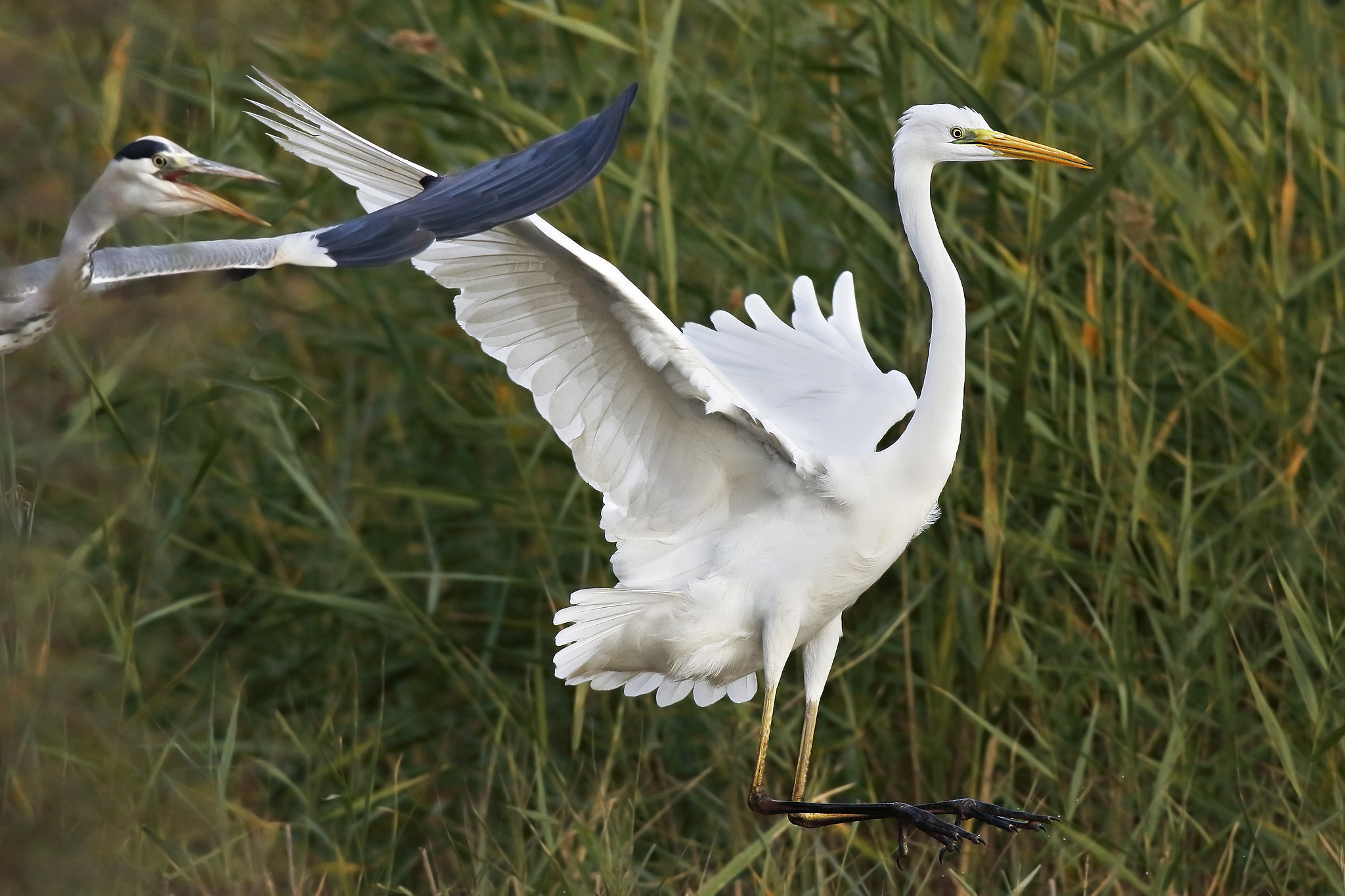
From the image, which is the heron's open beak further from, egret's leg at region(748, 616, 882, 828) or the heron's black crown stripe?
egret's leg at region(748, 616, 882, 828)

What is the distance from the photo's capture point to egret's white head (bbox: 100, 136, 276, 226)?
7.57 ft

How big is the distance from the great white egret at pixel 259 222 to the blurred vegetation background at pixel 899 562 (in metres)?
0.59

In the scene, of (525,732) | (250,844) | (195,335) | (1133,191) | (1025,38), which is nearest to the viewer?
(195,335)

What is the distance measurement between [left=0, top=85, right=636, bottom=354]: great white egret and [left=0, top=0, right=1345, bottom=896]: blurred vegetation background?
23.3 inches

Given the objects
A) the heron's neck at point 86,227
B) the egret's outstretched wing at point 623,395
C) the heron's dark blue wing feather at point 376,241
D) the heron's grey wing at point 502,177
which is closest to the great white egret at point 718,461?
the egret's outstretched wing at point 623,395

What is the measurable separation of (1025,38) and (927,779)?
5.83ft

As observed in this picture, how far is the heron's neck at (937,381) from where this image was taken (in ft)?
9.73

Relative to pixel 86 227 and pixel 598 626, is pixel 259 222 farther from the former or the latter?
pixel 598 626

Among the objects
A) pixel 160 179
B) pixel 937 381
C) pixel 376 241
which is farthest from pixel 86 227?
pixel 937 381

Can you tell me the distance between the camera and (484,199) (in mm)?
2467

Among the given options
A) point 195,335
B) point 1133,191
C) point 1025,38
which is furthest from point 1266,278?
point 195,335

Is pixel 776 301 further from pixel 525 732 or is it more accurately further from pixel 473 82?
pixel 525 732

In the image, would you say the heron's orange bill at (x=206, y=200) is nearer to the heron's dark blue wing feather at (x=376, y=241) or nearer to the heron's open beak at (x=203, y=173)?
the heron's open beak at (x=203, y=173)

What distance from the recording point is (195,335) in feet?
5.40
